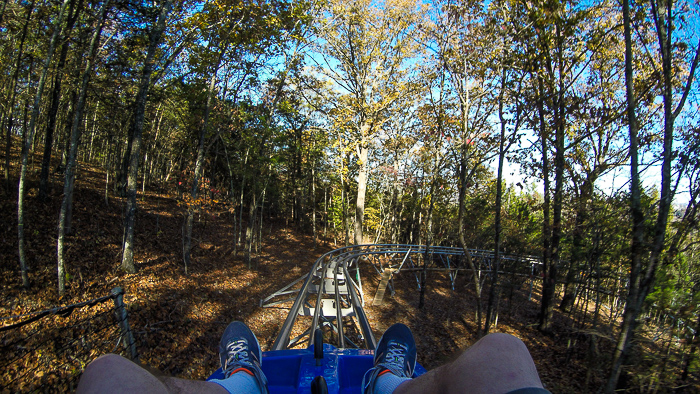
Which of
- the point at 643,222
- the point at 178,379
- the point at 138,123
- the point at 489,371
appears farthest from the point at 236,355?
the point at 138,123

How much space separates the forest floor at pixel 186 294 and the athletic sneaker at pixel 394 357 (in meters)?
0.64

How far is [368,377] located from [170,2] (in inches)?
356

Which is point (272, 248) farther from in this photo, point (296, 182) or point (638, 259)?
point (638, 259)

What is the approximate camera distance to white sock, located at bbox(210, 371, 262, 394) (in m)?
1.73

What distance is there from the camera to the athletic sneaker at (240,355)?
199 centimetres

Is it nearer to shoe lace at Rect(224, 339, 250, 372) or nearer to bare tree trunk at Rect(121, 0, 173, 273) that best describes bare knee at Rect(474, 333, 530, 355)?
shoe lace at Rect(224, 339, 250, 372)

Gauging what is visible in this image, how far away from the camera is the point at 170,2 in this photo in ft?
24.6

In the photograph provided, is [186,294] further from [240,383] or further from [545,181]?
[545,181]

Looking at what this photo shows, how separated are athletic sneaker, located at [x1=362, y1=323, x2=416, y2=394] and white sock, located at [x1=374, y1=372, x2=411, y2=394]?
0.10 ft

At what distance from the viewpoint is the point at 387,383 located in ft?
6.26

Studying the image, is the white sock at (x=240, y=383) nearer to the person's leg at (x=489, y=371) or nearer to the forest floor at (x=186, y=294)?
the person's leg at (x=489, y=371)

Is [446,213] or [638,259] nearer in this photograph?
[638,259]

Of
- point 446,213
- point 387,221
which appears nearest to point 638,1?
A: point 446,213

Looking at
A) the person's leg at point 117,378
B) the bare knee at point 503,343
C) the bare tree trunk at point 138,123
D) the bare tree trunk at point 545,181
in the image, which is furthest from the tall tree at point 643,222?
the bare tree trunk at point 138,123
